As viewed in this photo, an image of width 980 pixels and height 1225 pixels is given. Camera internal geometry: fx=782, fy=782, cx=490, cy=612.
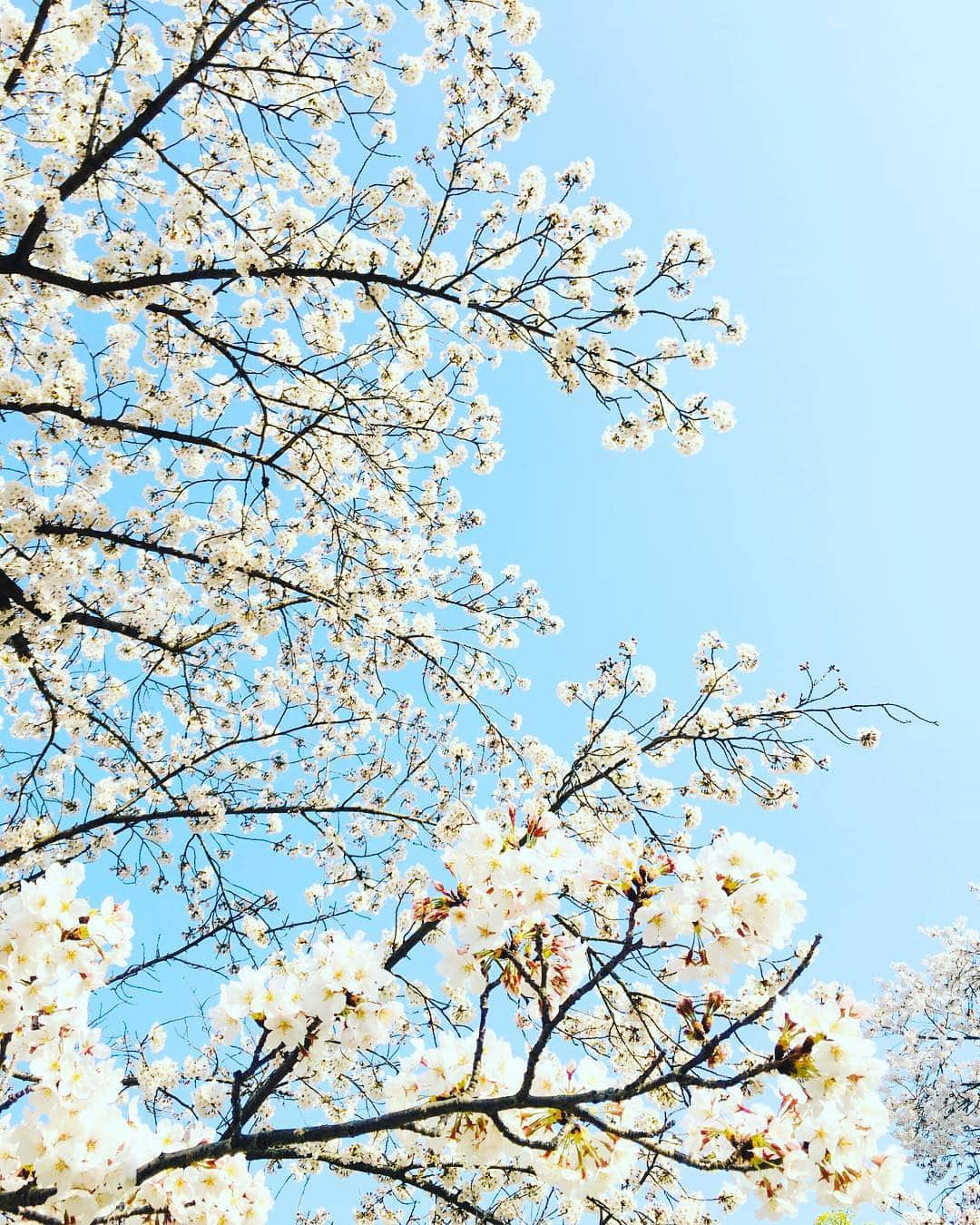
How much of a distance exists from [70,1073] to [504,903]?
5.56 ft

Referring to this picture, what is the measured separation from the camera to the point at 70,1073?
268cm

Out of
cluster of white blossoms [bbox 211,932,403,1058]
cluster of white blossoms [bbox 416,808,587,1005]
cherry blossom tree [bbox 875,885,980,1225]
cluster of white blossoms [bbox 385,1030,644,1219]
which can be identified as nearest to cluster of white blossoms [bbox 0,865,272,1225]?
cluster of white blossoms [bbox 211,932,403,1058]

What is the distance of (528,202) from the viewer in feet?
17.0

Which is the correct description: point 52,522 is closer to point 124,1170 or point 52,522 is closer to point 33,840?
point 33,840

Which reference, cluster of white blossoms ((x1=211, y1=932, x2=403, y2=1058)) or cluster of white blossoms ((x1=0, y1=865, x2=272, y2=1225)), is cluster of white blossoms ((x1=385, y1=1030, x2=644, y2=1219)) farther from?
cluster of white blossoms ((x1=0, y1=865, x2=272, y2=1225))

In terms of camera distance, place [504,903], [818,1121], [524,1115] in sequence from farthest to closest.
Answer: [524,1115] < [504,903] < [818,1121]

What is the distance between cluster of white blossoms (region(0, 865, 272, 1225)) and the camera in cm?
255

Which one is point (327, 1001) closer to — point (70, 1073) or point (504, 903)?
point (504, 903)

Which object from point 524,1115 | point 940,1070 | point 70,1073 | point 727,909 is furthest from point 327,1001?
point 940,1070

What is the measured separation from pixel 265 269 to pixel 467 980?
4378mm

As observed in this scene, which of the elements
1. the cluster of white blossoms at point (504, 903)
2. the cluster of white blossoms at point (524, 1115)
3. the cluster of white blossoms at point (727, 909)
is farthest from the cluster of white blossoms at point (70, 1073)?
the cluster of white blossoms at point (727, 909)

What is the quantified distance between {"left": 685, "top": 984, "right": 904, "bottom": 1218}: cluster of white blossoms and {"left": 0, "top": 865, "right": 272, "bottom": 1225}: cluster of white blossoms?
6.42ft

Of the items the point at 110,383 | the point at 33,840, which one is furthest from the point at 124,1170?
the point at 110,383

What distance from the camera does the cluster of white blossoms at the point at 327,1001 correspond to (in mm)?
2570
